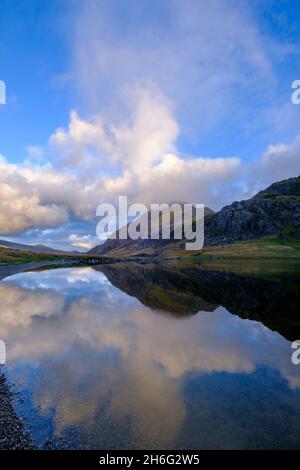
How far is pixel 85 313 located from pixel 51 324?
7.83 m

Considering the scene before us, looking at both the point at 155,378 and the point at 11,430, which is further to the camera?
the point at 155,378

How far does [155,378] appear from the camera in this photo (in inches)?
925

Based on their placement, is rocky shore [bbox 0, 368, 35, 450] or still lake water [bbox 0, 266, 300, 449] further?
still lake water [bbox 0, 266, 300, 449]

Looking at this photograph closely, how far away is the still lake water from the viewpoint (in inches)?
628

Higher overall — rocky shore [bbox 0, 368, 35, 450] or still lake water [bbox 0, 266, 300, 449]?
rocky shore [bbox 0, 368, 35, 450]

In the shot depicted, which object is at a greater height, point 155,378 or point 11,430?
point 11,430

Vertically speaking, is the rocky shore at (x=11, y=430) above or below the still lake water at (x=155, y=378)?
above

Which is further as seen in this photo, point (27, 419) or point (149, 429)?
point (27, 419)

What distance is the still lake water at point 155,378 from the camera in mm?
15953

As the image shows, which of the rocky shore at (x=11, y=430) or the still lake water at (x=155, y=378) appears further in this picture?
the still lake water at (x=155, y=378)

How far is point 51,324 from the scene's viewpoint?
41.0 meters

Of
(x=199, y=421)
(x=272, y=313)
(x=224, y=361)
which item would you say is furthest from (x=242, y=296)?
(x=199, y=421)
